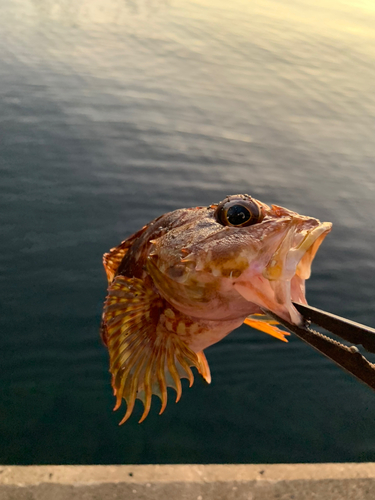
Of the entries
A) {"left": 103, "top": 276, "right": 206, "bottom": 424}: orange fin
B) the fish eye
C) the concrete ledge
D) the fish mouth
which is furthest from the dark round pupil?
the concrete ledge

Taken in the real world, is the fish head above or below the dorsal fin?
above

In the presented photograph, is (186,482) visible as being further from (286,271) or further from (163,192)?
(163,192)

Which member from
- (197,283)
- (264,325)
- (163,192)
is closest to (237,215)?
(197,283)

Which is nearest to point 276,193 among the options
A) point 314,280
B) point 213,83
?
point 314,280

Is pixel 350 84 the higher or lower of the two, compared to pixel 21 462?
higher

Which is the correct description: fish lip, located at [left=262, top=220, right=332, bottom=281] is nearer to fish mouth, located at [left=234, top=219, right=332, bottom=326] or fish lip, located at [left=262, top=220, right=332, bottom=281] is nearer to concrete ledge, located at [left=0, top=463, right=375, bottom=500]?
fish mouth, located at [left=234, top=219, right=332, bottom=326]

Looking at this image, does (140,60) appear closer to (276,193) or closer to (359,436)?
(276,193)
